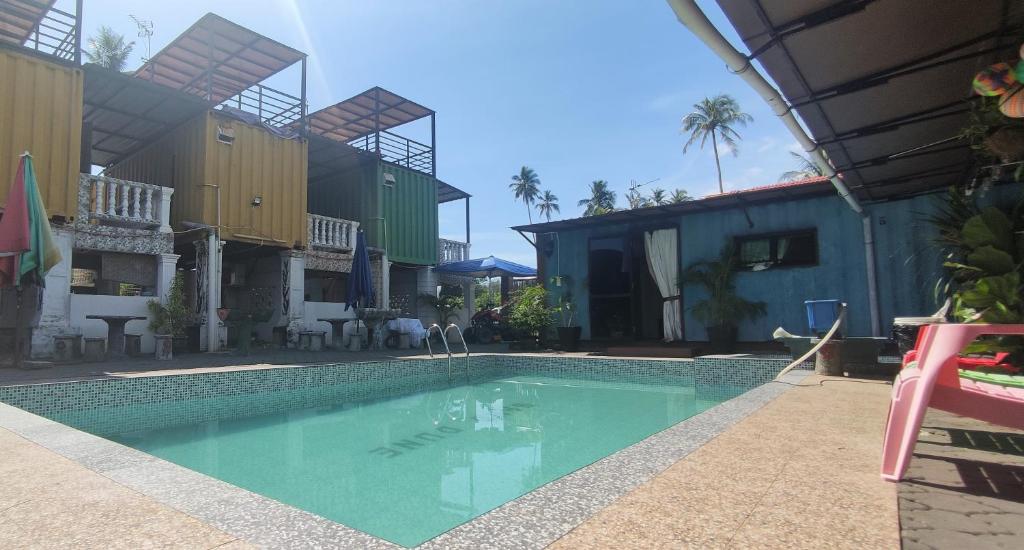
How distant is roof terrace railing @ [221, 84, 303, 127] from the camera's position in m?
12.8

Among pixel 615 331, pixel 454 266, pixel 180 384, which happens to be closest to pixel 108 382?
pixel 180 384

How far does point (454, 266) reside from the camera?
1593 cm

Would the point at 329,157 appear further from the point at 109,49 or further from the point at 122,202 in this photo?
the point at 109,49

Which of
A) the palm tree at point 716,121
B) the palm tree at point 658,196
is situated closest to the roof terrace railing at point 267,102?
the palm tree at point 716,121

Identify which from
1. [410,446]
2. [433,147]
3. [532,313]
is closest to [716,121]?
[433,147]

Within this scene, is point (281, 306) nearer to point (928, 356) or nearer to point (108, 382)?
point (108, 382)

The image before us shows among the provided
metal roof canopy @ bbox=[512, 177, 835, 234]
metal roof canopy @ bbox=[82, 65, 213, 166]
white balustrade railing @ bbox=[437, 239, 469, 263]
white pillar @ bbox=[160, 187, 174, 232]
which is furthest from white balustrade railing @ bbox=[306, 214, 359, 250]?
metal roof canopy @ bbox=[512, 177, 835, 234]

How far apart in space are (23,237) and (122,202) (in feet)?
11.0

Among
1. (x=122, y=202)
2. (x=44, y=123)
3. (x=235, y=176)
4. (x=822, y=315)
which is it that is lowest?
(x=822, y=315)

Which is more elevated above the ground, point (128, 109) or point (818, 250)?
point (128, 109)

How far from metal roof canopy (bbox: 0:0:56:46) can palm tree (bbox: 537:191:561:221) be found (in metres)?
40.9

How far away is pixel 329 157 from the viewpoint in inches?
575

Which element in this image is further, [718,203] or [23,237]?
[718,203]

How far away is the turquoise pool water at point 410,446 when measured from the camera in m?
2.94
